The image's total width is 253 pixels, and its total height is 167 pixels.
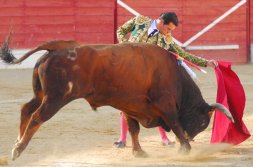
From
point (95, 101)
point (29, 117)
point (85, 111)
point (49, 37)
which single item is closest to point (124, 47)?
point (95, 101)

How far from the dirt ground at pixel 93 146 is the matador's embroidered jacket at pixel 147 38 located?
2.30ft

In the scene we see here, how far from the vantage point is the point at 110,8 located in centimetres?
1321

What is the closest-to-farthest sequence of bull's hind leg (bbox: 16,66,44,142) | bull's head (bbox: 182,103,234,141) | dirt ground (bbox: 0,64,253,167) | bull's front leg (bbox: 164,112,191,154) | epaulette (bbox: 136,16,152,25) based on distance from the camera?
bull's hind leg (bbox: 16,66,44,142) < dirt ground (bbox: 0,64,253,167) < bull's front leg (bbox: 164,112,191,154) < bull's head (bbox: 182,103,234,141) < epaulette (bbox: 136,16,152,25)

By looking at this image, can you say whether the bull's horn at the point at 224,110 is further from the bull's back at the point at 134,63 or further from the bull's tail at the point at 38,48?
the bull's tail at the point at 38,48

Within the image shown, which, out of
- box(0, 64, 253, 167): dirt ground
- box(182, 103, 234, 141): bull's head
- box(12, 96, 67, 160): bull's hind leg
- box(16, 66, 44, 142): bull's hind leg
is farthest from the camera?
box(182, 103, 234, 141): bull's head

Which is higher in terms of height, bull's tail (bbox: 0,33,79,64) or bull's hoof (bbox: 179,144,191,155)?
bull's tail (bbox: 0,33,79,64)

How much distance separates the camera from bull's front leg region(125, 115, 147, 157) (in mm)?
5938

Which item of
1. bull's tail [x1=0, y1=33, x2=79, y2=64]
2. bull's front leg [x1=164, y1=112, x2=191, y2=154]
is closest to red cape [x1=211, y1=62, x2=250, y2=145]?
bull's front leg [x1=164, y1=112, x2=191, y2=154]

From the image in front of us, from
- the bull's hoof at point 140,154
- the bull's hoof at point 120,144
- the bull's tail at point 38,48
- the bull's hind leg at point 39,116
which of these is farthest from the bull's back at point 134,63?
the bull's hoof at point 120,144

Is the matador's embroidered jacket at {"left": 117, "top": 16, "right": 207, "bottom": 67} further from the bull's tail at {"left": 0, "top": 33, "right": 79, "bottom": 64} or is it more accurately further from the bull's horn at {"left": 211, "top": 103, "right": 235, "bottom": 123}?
the bull's tail at {"left": 0, "top": 33, "right": 79, "bottom": 64}

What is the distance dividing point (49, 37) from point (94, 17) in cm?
84

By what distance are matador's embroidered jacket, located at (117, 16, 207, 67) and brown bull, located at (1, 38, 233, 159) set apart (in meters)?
0.19

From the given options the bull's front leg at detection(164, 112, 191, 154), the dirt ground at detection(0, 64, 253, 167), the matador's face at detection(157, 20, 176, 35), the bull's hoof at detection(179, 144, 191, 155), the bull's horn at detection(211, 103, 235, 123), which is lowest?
the dirt ground at detection(0, 64, 253, 167)

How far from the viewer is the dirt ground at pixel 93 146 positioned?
5.63 metres
